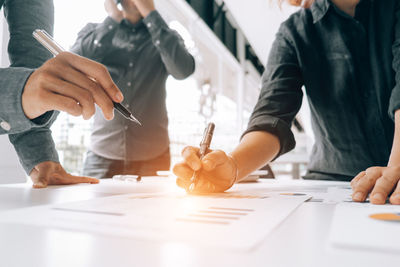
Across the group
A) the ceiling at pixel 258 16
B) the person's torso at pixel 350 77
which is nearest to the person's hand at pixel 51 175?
the person's torso at pixel 350 77

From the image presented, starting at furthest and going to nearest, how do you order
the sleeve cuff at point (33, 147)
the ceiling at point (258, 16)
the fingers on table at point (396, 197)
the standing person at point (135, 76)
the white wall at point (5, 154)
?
1. the ceiling at point (258, 16)
2. the standing person at point (135, 76)
3. the white wall at point (5, 154)
4. the sleeve cuff at point (33, 147)
5. the fingers on table at point (396, 197)

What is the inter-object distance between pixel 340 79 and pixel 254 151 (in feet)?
1.45

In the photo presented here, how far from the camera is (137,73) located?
1.55m

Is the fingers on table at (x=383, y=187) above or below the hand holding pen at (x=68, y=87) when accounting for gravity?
below

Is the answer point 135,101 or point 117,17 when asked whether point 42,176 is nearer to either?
point 135,101

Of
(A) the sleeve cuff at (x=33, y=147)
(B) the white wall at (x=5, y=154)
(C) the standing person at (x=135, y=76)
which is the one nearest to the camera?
(A) the sleeve cuff at (x=33, y=147)

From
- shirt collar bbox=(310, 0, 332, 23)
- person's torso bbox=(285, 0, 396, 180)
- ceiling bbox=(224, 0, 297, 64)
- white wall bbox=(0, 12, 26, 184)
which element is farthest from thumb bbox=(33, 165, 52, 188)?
ceiling bbox=(224, 0, 297, 64)

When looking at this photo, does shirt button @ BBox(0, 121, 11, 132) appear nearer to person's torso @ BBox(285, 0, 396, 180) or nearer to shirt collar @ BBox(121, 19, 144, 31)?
person's torso @ BBox(285, 0, 396, 180)

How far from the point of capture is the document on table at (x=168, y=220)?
28 cm

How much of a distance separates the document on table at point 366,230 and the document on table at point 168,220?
61 mm

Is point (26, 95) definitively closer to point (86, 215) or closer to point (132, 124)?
point (86, 215)

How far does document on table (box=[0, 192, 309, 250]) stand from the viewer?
0.91ft

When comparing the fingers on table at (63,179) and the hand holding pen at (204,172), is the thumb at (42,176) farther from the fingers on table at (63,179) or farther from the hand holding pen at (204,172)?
the hand holding pen at (204,172)

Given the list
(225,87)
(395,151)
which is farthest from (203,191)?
(225,87)
